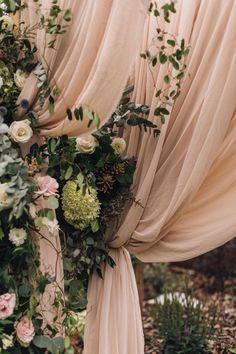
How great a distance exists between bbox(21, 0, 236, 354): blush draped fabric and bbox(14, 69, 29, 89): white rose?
33 millimetres

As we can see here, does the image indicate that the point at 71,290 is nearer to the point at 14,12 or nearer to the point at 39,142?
the point at 39,142

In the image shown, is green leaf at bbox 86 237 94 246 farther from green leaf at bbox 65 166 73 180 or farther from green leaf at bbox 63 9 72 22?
green leaf at bbox 63 9 72 22

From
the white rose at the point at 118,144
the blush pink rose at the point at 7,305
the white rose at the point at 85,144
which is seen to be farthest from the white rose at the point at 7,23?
the blush pink rose at the point at 7,305

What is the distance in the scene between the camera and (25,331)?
249 cm

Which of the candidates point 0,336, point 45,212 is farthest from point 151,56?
point 0,336

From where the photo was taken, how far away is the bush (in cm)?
404

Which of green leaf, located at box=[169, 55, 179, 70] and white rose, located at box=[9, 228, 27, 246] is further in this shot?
green leaf, located at box=[169, 55, 179, 70]

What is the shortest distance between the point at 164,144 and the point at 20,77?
68 centimetres

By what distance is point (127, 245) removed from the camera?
9.69 feet

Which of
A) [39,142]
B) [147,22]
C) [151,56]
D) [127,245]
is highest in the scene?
[147,22]

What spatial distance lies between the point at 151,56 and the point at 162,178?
1.73 feet

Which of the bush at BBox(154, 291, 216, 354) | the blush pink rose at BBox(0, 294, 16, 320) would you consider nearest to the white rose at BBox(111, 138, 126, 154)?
the blush pink rose at BBox(0, 294, 16, 320)

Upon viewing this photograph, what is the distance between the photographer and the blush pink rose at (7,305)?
96.1 inches

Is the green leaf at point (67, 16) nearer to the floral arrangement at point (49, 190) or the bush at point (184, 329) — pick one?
the floral arrangement at point (49, 190)
